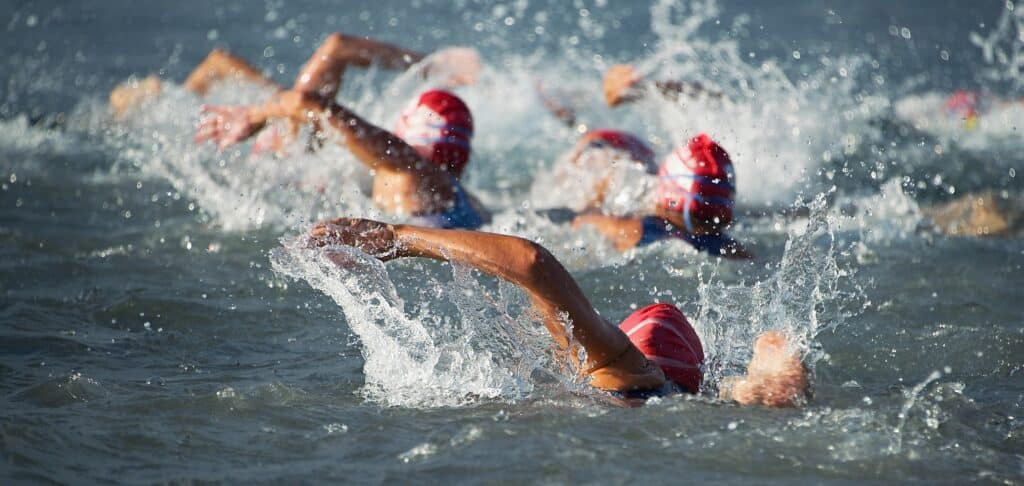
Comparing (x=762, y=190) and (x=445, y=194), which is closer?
(x=445, y=194)

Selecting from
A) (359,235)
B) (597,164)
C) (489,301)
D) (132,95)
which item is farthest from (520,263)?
(132,95)

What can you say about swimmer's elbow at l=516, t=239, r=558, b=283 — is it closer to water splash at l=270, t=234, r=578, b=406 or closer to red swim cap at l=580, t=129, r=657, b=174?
water splash at l=270, t=234, r=578, b=406

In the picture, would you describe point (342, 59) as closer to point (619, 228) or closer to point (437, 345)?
point (619, 228)

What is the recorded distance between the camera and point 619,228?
20.7 ft

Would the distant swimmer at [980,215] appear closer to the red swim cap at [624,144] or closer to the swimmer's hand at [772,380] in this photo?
the red swim cap at [624,144]

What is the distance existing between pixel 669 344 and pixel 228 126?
307 cm

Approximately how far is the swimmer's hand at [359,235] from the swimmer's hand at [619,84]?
468 centimetres

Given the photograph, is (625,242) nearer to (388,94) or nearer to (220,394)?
(220,394)

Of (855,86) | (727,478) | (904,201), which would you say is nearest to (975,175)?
(904,201)

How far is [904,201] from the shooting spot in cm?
769

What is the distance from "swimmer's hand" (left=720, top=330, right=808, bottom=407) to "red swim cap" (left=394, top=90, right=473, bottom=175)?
283cm

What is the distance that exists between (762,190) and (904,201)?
120cm

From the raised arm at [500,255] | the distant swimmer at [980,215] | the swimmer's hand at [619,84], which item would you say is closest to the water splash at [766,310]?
the raised arm at [500,255]

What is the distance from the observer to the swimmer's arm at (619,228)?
20.4 ft
